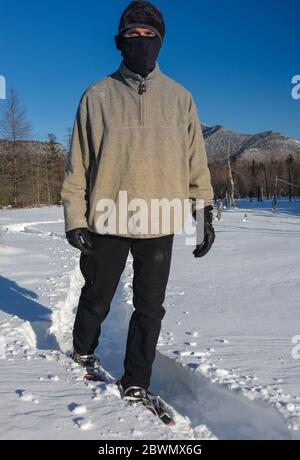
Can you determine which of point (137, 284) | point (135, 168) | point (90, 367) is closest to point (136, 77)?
point (135, 168)

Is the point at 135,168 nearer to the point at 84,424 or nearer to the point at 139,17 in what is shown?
the point at 139,17

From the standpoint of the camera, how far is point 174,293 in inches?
210

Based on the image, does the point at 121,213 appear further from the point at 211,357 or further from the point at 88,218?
the point at 211,357

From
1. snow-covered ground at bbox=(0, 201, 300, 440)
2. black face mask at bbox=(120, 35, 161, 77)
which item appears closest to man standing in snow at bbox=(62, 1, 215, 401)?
black face mask at bbox=(120, 35, 161, 77)

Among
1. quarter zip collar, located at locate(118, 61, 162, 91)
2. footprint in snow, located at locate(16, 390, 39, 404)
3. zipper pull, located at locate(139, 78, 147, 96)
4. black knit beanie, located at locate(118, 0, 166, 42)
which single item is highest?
black knit beanie, located at locate(118, 0, 166, 42)

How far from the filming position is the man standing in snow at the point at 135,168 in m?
2.15

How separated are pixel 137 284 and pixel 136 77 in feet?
3.64

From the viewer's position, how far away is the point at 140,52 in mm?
2123

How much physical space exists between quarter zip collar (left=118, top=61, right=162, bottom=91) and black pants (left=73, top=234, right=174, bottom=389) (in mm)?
813

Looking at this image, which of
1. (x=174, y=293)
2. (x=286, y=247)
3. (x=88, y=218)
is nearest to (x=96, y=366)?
(x=88, y=218)

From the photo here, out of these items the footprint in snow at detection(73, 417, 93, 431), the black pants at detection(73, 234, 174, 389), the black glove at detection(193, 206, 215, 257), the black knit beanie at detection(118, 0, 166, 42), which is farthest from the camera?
the black glove at detection(193, 206, 215, 257)

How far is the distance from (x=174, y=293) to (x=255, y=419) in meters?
3.11

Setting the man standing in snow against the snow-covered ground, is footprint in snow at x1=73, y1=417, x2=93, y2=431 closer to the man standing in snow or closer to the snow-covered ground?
the snow-covered ground

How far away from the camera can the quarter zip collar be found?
2.17 m
